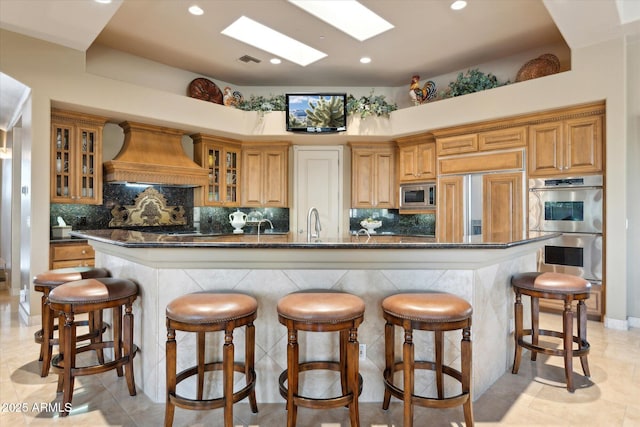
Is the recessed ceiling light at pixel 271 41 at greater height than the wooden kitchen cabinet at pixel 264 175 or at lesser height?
greater

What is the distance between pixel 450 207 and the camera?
4.95 meters

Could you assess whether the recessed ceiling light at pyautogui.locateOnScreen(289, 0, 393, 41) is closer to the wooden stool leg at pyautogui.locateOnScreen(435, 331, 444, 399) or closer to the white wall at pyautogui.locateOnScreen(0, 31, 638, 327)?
the white wall at pyautogui.locateOnScreen(0, 31, 638, 327)

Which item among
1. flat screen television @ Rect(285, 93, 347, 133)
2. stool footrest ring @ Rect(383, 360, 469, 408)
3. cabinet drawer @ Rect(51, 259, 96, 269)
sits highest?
flat screen television @ Rect(285, 93, 347, 133)

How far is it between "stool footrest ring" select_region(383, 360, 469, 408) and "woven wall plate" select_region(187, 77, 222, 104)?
4.83 m

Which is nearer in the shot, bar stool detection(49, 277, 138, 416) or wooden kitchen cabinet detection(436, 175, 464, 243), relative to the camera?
bar stool detection(49, 277, 138, 416)

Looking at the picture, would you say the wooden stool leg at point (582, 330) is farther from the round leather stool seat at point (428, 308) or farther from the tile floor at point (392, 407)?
the round leather stool seat at point (428, 308)

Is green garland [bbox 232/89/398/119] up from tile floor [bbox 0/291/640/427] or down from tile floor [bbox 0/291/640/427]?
up

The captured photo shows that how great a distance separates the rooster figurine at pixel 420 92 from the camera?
5328mm

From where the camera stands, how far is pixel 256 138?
5598mm

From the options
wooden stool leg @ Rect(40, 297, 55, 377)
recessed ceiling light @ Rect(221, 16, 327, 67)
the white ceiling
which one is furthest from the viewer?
recessed ceiling light @ Rect(221, 16, 327, 67)

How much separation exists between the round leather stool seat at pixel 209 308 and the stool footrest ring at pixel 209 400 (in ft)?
1.36

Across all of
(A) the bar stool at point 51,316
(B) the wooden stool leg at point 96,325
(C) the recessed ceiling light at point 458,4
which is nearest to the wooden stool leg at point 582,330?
(C) the recessed ceiling light at point 458,4

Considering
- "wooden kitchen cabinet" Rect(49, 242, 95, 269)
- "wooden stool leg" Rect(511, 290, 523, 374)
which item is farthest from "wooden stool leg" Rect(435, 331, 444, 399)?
"wooden kitchen cabinet" Rect(49, 242, 95, 269)

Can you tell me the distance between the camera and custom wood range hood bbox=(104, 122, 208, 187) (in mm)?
4488
